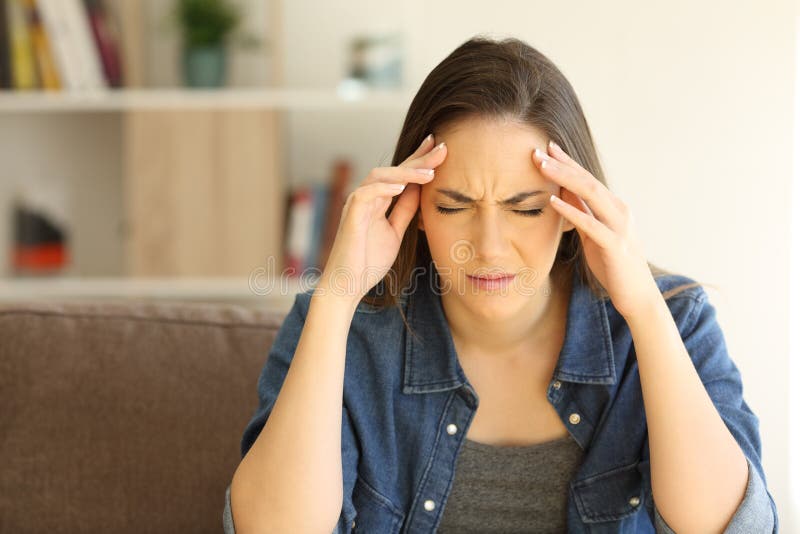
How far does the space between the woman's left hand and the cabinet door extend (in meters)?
1.86

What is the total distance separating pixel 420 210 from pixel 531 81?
26 cm

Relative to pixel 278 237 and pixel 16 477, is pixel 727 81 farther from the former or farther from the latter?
pixel 16 477

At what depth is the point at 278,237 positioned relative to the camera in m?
3.06

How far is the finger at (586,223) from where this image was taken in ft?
4.14

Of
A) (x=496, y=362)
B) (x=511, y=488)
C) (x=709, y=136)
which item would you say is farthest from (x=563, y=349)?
(x=709, y=136)

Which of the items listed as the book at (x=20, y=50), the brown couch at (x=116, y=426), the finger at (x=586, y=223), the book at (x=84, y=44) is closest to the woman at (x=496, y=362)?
the finger at (x=586, y=223)

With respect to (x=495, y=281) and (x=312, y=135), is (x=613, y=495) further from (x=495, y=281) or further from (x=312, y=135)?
(x=312, y=135)

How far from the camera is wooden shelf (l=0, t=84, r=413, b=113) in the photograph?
9.75 feet

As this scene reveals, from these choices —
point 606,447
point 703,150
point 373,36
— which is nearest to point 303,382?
point 606,447

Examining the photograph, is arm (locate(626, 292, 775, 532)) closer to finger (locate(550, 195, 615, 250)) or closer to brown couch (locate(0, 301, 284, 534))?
finger (locate(550, 195, 615, 250))

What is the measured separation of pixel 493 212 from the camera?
51.3 inches

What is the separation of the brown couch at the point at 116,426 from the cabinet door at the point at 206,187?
140 cm

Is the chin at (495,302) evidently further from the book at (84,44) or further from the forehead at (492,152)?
the book at (84,44)

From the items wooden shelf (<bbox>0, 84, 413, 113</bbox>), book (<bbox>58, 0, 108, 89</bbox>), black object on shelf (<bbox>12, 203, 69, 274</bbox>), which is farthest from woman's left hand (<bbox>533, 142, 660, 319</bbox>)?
black object on shelf (<bbox>12, 203, 69, 274</bbox>)
